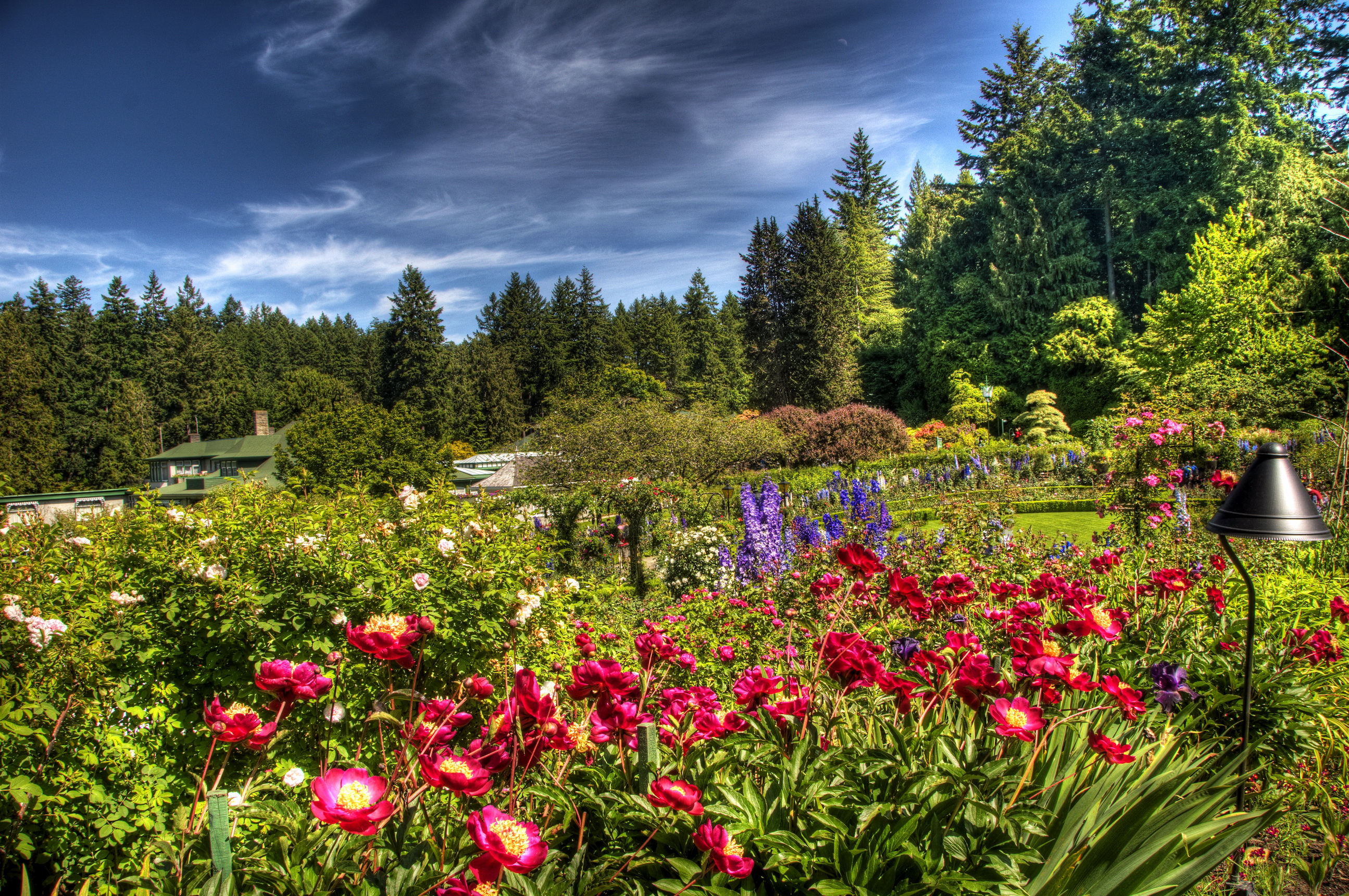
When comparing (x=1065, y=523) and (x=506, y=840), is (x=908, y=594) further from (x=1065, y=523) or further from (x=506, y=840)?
(x=1065, y=523)

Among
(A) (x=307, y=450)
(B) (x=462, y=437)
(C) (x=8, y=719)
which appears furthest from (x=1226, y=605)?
(B) (x=462, y=437)

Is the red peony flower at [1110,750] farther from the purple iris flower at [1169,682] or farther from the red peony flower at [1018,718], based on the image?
the purple iris flower at [1169,682]

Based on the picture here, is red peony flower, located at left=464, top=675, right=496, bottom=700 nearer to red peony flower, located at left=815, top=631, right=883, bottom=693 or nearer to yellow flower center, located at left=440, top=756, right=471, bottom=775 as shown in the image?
yellow flower center, located at left=440, top=756, right=471, bottom=775

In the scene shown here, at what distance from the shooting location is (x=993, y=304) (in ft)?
86.1

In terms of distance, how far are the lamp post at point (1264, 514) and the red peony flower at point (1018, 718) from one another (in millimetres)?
1417

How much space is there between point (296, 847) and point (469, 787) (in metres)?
0.52

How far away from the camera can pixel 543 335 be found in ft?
134

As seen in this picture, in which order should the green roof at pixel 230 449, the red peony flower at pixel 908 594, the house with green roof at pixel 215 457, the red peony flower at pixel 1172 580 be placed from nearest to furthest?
the red peony flower at pixel 908 594
the red peony flower at pixel 1172 580
the house with green roof at pixel 215 457
the green roof at pixel 230 449

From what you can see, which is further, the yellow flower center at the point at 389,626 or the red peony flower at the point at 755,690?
the red peony flower at the point at 755,690

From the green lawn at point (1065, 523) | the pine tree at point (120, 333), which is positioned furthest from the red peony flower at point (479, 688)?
the pine tree at point (120, 333)

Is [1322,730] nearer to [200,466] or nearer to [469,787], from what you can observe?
[469,787]

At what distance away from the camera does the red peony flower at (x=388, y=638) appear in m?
1.18

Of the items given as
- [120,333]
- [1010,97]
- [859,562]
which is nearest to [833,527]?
[859,562]

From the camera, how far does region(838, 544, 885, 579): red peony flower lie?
1.75 meters
